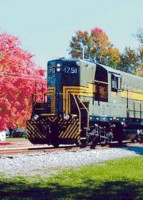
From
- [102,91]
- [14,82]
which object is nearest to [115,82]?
[102,91]

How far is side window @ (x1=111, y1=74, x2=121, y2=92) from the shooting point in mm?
19766

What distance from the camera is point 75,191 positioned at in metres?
7.41

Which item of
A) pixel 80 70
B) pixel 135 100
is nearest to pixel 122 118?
pixel 135 100

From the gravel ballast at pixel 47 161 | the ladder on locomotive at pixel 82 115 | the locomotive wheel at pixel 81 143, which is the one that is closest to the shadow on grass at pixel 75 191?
the gravel ballast at pixel 47 161

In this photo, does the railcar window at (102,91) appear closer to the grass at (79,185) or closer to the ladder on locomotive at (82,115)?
the ladder on locomotive at (82,115)

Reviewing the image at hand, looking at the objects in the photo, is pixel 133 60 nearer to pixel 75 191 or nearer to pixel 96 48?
pixel 96 48

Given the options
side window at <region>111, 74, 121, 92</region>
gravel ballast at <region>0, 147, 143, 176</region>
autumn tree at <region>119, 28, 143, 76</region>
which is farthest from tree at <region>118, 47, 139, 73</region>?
gravel ballast at <region>0, 147, 143, 176</region>

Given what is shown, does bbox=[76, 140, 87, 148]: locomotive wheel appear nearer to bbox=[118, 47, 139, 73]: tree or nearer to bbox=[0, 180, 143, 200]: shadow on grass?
bbox=[0, 180, 143, 200]: shadow on grass

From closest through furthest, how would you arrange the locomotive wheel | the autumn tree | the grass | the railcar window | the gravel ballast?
1. the grass
2. the gravel ballast
3. the locomotive wheel
4. the railcar window
5. the autumn tree

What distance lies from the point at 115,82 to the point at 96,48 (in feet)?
118

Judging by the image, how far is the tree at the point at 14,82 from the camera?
1073 inches

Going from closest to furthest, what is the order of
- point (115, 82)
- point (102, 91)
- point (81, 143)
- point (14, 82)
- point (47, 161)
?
point (47, 161) → point (81, 143) → point (102, 91) → point (115, 82) → point (14, 82)

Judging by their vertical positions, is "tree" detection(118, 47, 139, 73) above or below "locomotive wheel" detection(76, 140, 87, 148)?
above

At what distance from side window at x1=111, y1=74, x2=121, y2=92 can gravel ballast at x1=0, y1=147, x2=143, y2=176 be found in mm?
4485
